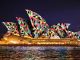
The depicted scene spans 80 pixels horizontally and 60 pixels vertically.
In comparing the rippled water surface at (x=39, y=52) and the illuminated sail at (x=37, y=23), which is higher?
the illuminated sail at (x=37, y=23)

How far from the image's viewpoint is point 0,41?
3012cm

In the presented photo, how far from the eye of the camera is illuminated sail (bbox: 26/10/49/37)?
30750 mm

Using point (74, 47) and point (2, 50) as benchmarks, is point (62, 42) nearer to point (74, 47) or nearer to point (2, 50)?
point (74, 47)

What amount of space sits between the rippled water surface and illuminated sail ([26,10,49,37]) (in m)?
1.27

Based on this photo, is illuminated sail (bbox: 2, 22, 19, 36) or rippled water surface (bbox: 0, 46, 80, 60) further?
illuminated sail (bbox: 2, 22, 19, 36)

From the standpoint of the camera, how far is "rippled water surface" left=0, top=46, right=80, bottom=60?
87.3 feet

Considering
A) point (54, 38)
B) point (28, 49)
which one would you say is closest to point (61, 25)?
point (54, 38)

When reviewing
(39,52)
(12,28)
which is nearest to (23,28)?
(12,28)

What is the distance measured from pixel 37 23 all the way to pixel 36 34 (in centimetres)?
115

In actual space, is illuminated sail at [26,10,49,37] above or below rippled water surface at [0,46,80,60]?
above

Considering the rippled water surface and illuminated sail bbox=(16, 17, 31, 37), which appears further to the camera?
illuminated sail bbox=(16, 17, 31, 37)

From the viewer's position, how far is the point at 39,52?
29.8m

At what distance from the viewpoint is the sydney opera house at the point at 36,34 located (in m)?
30.2

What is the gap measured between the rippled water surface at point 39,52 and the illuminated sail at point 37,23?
1266mm
